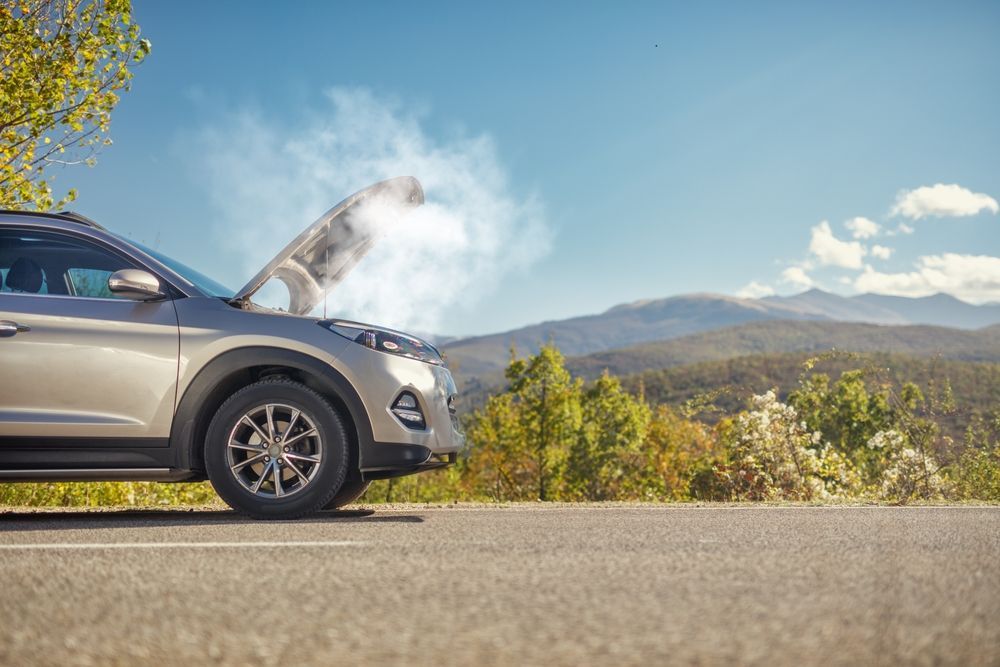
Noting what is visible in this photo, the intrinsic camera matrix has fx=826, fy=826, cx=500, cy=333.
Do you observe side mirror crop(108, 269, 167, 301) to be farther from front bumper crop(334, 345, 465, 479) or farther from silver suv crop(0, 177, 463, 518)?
front bumper crop(334, 345, 465, 479)

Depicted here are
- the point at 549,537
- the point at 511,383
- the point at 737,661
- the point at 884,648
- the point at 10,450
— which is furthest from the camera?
the point at 511,383

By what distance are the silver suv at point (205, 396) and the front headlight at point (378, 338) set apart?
0.01 meters

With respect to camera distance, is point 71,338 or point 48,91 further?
point 48,91

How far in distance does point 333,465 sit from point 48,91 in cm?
704

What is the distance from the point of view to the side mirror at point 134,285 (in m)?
5.08

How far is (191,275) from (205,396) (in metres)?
1.00

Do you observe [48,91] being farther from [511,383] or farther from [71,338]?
[511,383]

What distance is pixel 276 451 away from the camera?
5.25m

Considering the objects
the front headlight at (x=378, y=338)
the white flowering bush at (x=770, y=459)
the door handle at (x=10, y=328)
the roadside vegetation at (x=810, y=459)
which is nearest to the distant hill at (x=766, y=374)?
the roadside vegetation at (x=810, y=459)

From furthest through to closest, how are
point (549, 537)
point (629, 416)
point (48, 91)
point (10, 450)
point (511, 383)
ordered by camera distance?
point (629, 416)
point (511, 383)
point (48, 91)
point (10, 450)
point (549, 537)

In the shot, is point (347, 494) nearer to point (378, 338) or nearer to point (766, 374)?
point (378, 338)

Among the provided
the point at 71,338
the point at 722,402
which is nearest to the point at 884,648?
the point at 71,338

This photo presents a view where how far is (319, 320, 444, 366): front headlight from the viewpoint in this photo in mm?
5367

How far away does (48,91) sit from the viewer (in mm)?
9547
